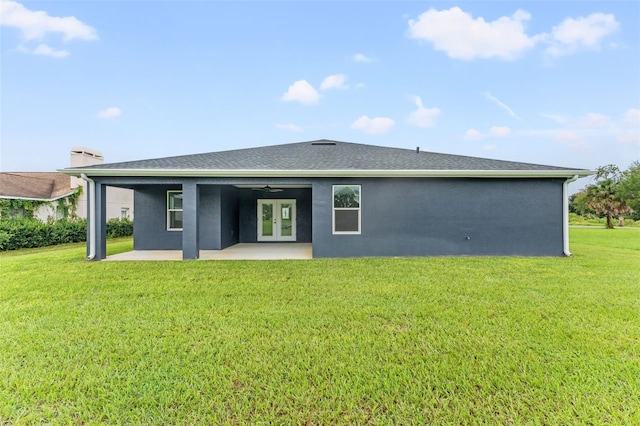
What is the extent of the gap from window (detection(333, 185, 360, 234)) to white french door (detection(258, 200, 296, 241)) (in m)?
4.69

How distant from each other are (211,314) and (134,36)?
47.7 feet

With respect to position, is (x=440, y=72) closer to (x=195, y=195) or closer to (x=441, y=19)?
(x=441, y=19)

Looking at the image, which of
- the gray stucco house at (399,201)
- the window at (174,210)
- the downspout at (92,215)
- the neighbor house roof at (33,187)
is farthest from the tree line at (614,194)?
the neighbor house roof at (33,187)

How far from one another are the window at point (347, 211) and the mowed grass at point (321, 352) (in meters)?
3.55

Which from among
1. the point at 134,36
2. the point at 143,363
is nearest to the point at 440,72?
the point at 134,36

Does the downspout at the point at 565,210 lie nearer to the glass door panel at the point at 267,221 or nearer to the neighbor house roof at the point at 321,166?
the neighbor house roof at the point at 321,166

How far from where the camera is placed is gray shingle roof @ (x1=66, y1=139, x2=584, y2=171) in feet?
31.4

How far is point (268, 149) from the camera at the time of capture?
13.2 meters

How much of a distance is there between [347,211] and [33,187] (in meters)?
21.0

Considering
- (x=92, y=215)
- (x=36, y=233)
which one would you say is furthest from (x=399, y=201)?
(x=36, y=233)

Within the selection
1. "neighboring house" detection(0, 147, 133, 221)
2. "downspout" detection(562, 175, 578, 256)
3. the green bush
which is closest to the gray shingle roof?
"downspout" detection(562, 175, 578, 256)

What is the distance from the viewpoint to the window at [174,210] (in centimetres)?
1196

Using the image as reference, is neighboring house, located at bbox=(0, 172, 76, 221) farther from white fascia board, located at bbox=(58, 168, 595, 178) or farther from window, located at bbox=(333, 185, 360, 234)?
window, located at bbox=(333, 185, 360, 234)

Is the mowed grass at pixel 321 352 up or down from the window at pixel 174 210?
down
